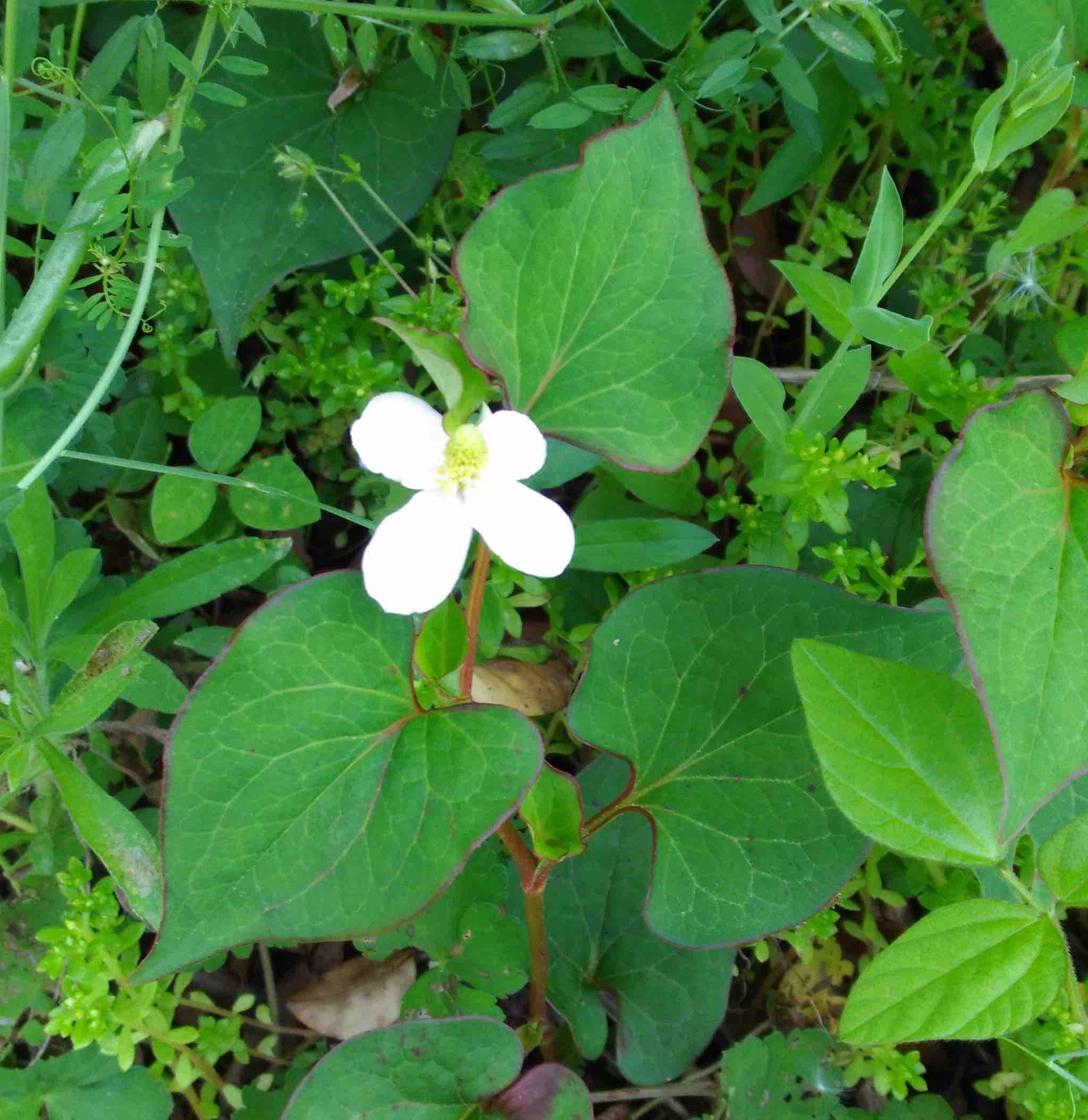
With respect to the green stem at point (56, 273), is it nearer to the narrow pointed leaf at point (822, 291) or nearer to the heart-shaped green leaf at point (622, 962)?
the narrow pointed leaf at point (822, 291)

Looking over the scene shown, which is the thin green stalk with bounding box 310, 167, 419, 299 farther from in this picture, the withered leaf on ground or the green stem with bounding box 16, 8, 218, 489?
the withered leaf on ground

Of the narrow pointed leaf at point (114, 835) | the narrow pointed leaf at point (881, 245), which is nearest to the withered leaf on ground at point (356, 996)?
the narrow pointed leaf at point (114, 835)

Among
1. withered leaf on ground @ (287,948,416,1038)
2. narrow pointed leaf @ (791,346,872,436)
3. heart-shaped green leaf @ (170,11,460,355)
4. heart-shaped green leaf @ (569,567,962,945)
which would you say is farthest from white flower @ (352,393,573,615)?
withered leaf on ground @ (287,948,416,1038)

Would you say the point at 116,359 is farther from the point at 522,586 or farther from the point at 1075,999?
the point at 1075,999

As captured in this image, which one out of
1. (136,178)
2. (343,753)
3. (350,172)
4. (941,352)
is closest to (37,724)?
(343,753)

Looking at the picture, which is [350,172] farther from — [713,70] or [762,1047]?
[762,1047]

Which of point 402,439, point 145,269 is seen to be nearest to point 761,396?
point 402,439
